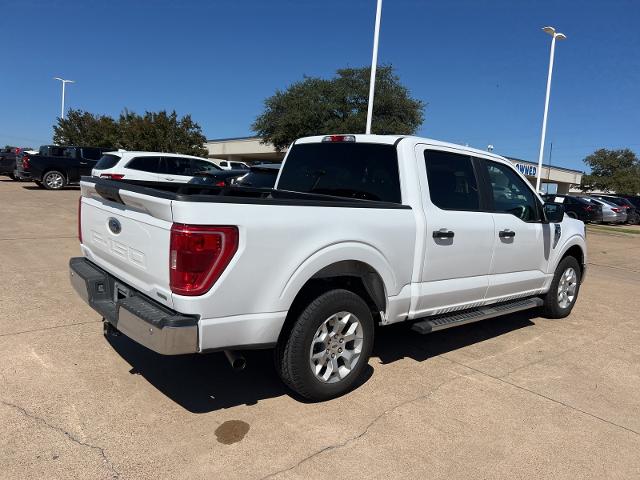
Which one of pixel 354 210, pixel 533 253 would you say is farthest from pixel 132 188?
pixel 533 253

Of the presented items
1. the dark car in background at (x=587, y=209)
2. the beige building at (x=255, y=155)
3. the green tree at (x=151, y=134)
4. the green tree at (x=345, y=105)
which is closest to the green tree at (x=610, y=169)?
the beige building at (x=255, y=155)

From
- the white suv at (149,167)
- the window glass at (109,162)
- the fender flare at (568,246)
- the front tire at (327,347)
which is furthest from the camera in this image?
the window glass at (109,162)

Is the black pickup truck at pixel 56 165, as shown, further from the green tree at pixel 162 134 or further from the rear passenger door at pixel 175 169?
the green tree at pixel 162 134

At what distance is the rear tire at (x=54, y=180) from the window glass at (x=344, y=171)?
17.7 metres

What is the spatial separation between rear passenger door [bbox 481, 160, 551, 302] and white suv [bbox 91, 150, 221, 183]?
35.1 feet

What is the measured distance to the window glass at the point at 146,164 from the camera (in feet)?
48.4

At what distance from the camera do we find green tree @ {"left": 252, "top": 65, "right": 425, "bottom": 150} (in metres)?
27.0

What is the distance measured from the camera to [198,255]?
9.38 ft

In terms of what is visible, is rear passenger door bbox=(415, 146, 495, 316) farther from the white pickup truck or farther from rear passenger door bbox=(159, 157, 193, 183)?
rear passenger door bbox=(159, 157, 193, 183)

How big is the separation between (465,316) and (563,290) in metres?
2.35

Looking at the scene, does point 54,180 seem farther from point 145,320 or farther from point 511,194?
point 145,320

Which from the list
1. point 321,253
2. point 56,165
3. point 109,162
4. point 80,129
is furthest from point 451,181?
point 80,129

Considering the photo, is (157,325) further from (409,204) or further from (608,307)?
(608,307)

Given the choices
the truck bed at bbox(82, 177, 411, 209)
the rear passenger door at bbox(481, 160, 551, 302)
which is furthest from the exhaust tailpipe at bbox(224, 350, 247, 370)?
the rear passenger door at bbox(481, 160, 551, 302)
